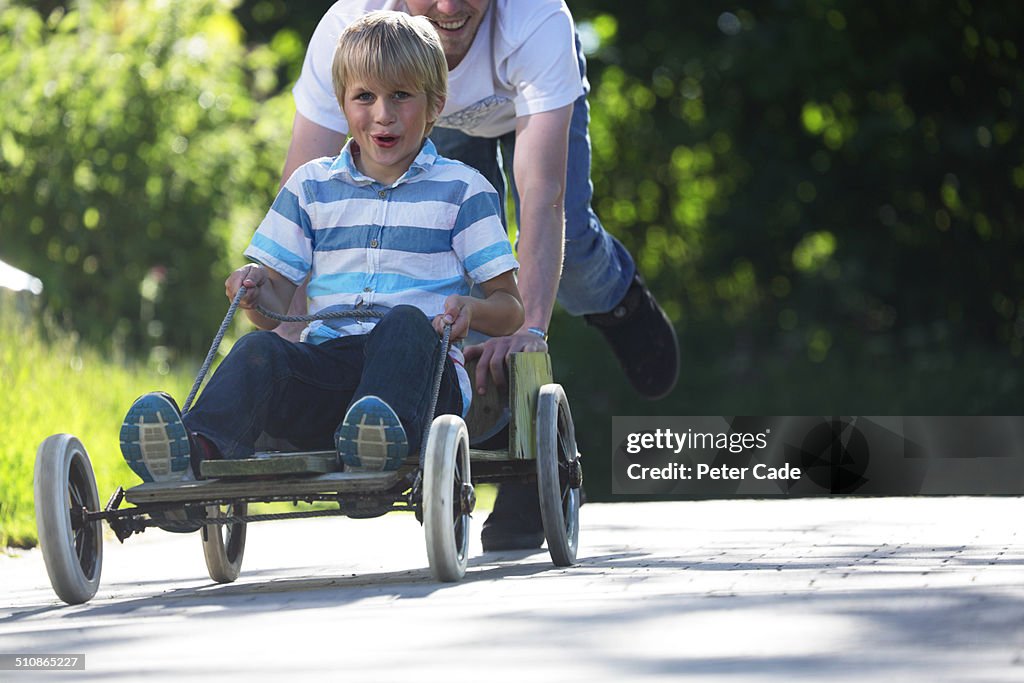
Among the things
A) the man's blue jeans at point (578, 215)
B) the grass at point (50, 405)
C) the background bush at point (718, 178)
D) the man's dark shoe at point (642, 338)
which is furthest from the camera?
the background bush at point (718, 178)

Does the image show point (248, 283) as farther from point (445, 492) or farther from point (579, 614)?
point (579, 614)

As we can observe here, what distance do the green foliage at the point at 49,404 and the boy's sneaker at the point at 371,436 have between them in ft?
7.94

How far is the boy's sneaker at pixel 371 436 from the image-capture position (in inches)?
157

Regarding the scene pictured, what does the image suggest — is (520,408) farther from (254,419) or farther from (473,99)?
(473,99)

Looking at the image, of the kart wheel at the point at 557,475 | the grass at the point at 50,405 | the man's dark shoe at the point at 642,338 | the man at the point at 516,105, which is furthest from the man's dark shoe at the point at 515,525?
the grass at the point at 50,405

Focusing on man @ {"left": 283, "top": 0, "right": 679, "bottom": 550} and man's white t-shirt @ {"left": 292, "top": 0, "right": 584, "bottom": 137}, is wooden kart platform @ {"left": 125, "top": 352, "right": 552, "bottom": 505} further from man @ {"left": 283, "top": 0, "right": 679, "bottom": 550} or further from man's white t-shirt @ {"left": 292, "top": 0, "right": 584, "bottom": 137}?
man's white t-shirt @ {"left": 292, "top": 0, "right": 584, "bottom": 137}

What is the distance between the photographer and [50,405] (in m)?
7.69

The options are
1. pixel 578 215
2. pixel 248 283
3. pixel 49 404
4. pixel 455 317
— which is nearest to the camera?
pixel 455 317

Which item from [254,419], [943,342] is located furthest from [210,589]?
[943,342]

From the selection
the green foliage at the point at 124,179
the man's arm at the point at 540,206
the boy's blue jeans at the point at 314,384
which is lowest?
the boy's blue jeans at the point at 314,384

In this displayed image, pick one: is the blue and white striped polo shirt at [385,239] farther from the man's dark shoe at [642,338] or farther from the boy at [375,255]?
the man's dark shoe at [642,338]

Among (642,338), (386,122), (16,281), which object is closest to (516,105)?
(386,122)

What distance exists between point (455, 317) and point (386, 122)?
588mm

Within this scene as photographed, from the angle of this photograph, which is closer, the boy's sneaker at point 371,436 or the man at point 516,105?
the boy's sneaker at point 371,436
